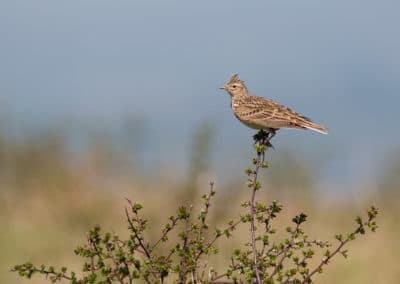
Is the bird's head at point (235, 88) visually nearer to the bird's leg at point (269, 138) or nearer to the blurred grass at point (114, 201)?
the blurred grass at point (114, 201)

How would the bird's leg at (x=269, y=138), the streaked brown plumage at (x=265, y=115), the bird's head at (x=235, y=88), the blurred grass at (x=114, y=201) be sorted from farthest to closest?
the blurred grass at (x=114, y=201) → the bird's head at (x=235, y=88) → the streaked brown plumage at (x=265, y=115) → the bird's leg at (x=269, y=138)

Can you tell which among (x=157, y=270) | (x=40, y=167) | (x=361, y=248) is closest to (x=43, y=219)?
(x=40, y=167)

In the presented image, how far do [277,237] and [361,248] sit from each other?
4.81ft

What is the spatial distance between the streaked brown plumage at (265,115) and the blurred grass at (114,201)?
640 millimetres

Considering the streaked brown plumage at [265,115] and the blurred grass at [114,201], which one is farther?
the blurred grass at [114,201]

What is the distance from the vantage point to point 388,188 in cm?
1416

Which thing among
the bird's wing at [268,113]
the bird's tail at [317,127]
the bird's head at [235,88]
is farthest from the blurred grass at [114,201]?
the bird's tail at [317,127]

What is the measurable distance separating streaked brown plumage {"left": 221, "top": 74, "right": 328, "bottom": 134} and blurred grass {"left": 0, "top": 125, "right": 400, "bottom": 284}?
0.64 m

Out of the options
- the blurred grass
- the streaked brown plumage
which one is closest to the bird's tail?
the streaked brown plumage

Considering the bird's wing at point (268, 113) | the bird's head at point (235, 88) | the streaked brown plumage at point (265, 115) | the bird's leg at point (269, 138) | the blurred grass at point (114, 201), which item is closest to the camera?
the bird's leg at point (269, 138)

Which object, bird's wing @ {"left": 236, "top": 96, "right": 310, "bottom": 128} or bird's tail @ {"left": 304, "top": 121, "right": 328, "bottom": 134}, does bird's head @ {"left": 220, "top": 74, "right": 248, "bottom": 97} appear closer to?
bird's wing @ {"left": 236, "top": 96, "right": 310, "bottom": 128}

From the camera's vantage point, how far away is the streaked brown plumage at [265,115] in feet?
25.4

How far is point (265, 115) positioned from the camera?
8094 millimetres

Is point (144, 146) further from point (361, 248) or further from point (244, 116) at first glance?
point (244, 116)
